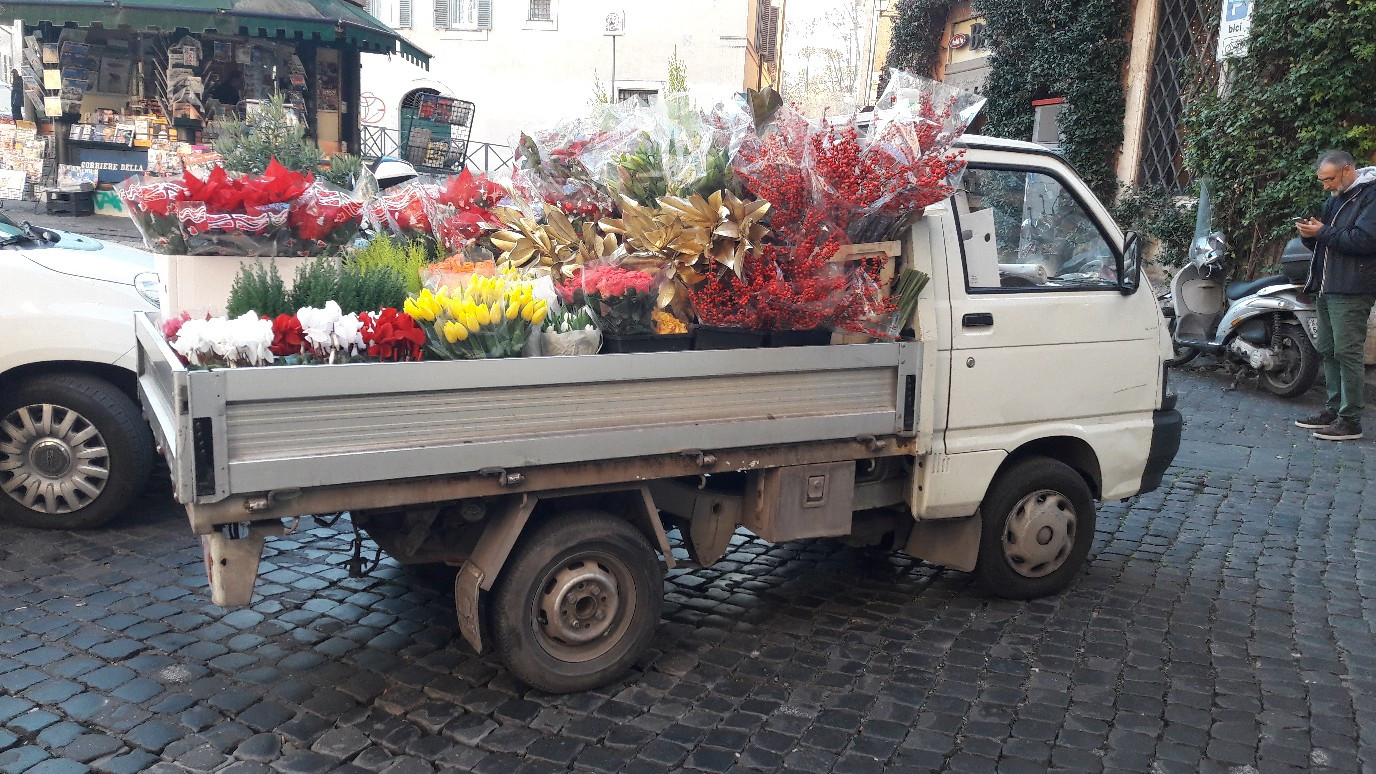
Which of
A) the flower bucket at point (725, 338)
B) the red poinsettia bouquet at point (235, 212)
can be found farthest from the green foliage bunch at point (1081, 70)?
the red poinsettia bouquet at point (235, 212)

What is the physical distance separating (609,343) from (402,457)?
2.78 ft

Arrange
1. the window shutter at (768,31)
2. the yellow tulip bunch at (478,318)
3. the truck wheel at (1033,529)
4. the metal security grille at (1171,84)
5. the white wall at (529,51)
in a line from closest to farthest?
the yellow tulip bunch at (478,318), the truck wheel at (1033,529), the metal security grille at (1171,84), the white wall at (529,51), the window shutter at (768,31)

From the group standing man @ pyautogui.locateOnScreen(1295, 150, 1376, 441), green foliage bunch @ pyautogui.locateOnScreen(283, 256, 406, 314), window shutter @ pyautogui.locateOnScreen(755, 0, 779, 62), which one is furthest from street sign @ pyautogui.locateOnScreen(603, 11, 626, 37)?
green foliage bunch @ pyautogui.locateOnScreen(283, 256, 406, 314)

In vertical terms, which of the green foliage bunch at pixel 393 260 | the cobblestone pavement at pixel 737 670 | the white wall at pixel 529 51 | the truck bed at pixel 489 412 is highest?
the white wall at pixel 529 51

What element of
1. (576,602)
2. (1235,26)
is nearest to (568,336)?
(576,602)

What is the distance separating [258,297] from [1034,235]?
3348 mm

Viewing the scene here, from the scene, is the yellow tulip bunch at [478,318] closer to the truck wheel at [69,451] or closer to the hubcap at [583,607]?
the hubcap at [583,607]

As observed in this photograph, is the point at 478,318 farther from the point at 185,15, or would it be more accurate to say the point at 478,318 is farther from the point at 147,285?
the point at 185,15

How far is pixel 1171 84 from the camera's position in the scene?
12922mm

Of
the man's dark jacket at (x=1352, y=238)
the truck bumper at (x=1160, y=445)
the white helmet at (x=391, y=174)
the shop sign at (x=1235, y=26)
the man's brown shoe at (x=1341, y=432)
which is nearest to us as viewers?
the truck bumper at (x=1160, y=445)

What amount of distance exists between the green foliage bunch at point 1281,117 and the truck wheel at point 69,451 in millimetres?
10133

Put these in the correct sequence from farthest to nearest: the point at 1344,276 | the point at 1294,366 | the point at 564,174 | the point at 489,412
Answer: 1. the point at 1294,366
2. the point at 1344,276
3. the point at 564,174
4. the point at 489,412

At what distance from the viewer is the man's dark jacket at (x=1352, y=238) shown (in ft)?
24.8

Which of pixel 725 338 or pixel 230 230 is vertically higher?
pixel 230 230
